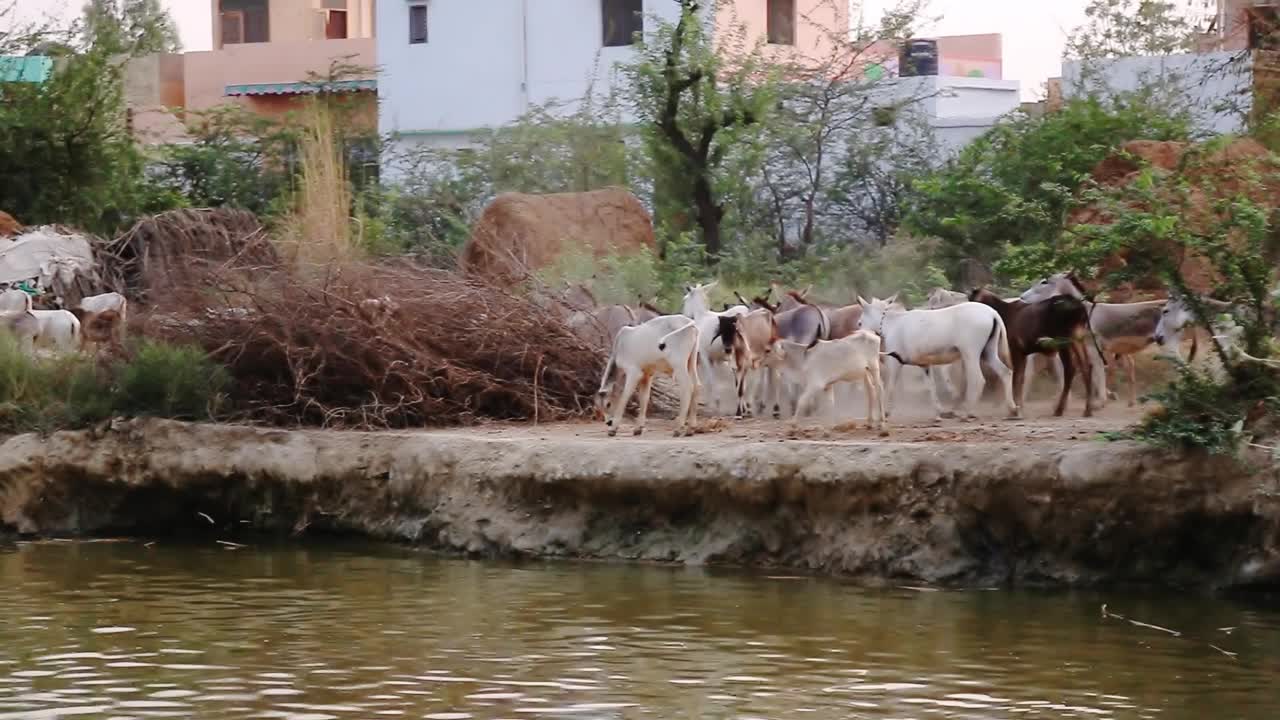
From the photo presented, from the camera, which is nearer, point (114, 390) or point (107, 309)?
point (114, 390)

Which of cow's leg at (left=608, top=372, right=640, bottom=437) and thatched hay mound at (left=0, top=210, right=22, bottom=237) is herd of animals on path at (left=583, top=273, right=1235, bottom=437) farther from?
thatched hay mound at (left=0, top=210, right=22, bottom=237)

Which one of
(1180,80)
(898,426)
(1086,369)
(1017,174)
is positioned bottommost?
(898,426)

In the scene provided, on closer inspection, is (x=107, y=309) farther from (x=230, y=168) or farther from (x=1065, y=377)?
(x=230, y=168)

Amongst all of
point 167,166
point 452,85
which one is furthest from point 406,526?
point 452,85

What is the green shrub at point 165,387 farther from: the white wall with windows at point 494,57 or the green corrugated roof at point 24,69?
the white wall with windows at point 494,57

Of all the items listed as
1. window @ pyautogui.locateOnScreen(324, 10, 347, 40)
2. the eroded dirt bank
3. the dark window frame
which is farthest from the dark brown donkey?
window @ pyautogui.locateOnScreen(324, 10, 347, 40)

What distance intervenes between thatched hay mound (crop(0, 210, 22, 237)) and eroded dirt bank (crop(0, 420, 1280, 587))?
8456 mm

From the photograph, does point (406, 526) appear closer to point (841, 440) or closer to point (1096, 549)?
point (841, 440)

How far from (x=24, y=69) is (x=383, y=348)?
45.4 feet

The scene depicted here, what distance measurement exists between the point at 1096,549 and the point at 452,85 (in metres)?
28.2

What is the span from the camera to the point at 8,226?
22.8 metres

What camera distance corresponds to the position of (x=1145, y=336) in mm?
14070

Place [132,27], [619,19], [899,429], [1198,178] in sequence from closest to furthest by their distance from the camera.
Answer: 1. [899,429]
2. [1198,178]
3. [619,19]
4. [132,27]

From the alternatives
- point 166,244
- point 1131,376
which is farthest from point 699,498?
point 166,244
